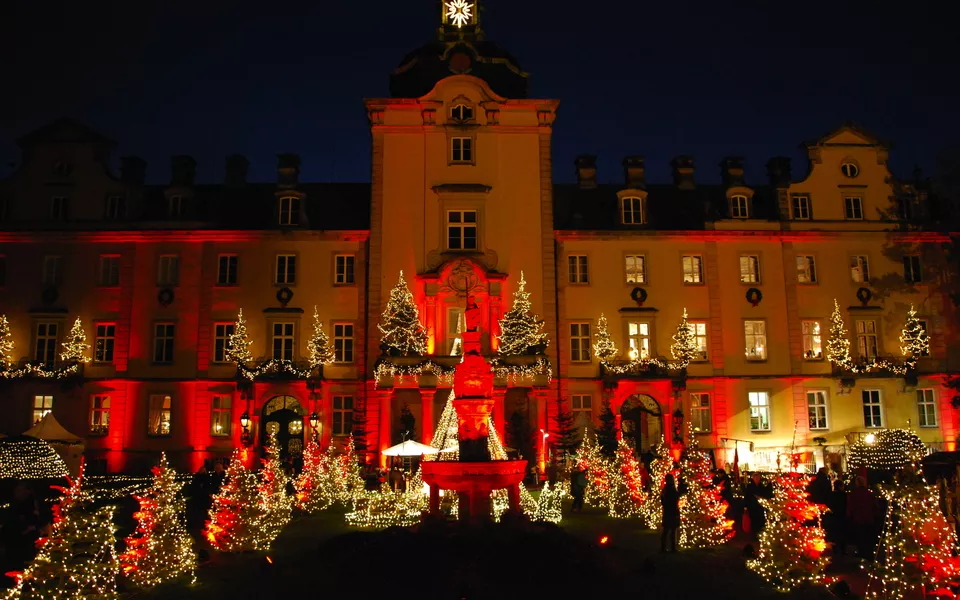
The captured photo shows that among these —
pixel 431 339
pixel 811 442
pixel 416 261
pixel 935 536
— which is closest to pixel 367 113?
pixel 416 261

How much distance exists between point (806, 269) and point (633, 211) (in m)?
8.79

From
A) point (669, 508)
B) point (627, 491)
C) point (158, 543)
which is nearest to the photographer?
point (158, 543)

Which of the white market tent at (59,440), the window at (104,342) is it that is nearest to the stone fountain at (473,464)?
the white market tent at (59,440)

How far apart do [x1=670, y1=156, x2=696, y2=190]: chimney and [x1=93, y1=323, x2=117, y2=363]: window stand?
1155 inches

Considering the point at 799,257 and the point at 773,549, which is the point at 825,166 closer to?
the point at 799,257

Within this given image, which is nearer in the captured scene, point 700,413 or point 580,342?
point 700,413

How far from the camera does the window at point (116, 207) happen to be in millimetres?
40938

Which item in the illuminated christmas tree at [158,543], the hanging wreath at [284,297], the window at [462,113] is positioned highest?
the window at [462,113]

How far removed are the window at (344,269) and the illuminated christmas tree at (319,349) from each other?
8.33 feet

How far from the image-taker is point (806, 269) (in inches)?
1623

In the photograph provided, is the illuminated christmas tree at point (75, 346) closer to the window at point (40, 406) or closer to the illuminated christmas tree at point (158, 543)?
the window at point (40, 406)

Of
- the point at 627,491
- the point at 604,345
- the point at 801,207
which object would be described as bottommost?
the point at 627,491

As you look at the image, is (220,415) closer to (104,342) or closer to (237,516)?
(104,342)

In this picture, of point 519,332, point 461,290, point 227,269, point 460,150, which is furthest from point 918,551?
point 227,269
